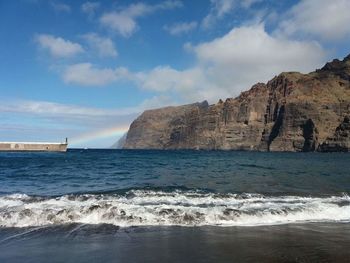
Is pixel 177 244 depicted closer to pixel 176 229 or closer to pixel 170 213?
pixel 176 229

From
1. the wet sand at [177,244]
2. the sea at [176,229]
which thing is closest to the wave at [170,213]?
the sea at [176,229]

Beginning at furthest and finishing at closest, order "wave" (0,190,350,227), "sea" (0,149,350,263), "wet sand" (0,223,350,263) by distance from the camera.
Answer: "wave" (0,190,350,227) → "sea" (0,149,350,263) → "wet sand" (0,223,350,263)

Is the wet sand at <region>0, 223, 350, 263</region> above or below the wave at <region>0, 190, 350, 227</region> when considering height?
below

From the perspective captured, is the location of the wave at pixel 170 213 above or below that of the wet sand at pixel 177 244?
above

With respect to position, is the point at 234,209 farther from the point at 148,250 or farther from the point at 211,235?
the point at 148,250

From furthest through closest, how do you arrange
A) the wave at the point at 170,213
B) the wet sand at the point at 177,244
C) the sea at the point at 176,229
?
the wave at the point at 170,213
the sea at the point at 176,229
the wet sand at the point at 177,244

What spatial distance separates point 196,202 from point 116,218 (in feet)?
21.7

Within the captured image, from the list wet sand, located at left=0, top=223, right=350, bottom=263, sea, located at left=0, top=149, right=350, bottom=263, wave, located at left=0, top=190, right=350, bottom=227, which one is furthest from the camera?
wave, located at left=0, top=190, right=350, bottom=227

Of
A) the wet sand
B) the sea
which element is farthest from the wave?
the wet sand

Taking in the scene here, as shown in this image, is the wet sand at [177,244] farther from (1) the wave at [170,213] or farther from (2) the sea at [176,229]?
(1) the wave at [170,213]

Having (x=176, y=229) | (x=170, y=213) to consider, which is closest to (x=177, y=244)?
(x=176, y=229)

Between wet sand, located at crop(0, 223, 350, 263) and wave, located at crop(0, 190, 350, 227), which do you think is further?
wave, located at crop(0, 190, 350, 227)

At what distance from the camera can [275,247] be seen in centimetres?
1399

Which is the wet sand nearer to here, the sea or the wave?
the sea
